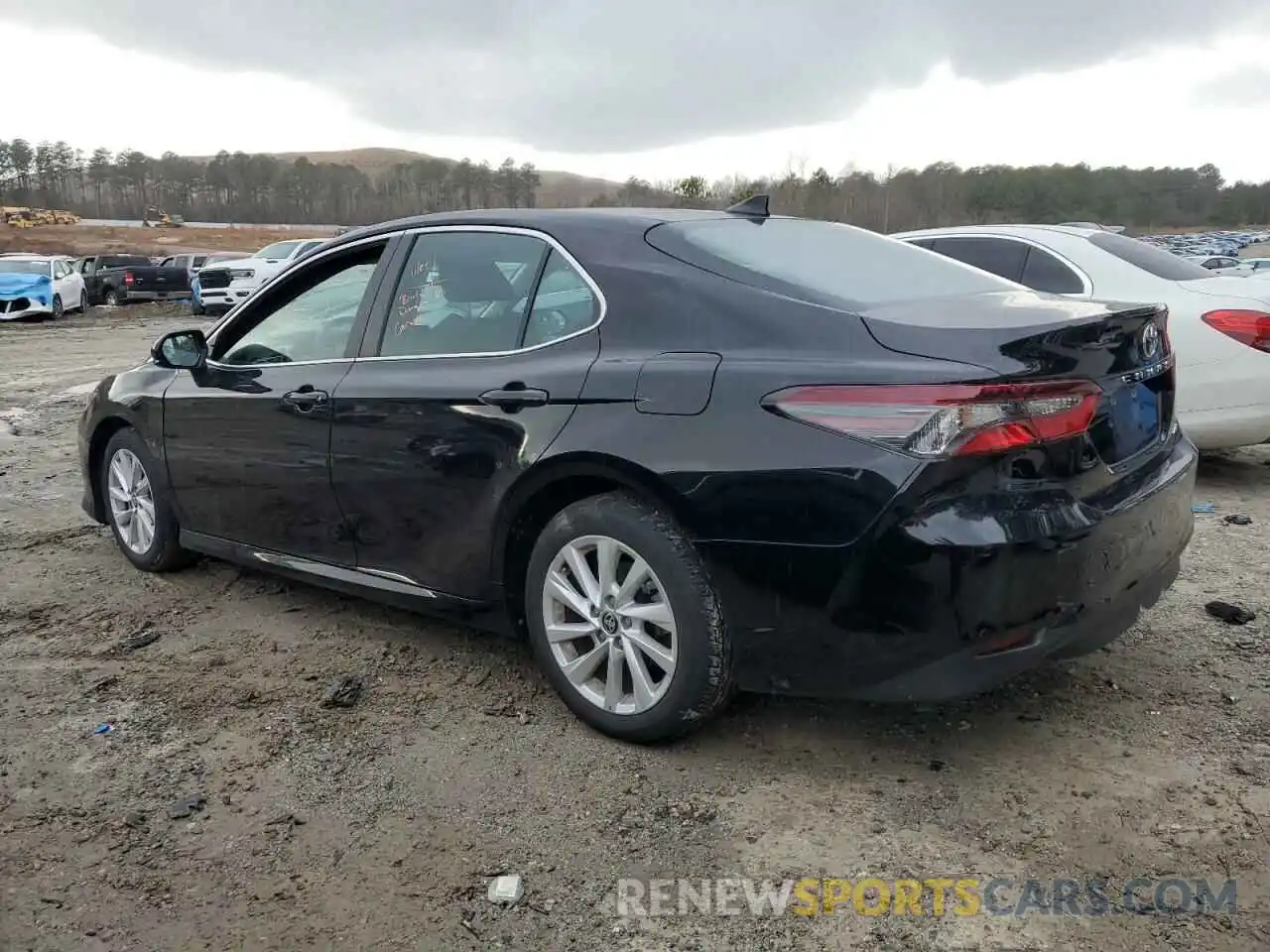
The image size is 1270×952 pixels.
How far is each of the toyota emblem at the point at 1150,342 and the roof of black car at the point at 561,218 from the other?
1367 millimetres

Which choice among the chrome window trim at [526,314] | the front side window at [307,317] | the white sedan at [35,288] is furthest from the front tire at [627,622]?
the white sedan at [35,288]

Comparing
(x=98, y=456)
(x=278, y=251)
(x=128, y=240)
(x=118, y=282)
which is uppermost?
(x=128, y=240)

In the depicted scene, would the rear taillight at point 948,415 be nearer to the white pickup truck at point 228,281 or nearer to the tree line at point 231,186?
the white pickup truck at point 228,281

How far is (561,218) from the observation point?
338 cm

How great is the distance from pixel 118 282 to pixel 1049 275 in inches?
1141

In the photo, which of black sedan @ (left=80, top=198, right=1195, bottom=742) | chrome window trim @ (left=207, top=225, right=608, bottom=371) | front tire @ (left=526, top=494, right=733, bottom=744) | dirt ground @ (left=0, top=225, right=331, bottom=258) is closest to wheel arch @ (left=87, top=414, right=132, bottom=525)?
chrome window trim @ (left=207, top=225, right=608, bottom=371)

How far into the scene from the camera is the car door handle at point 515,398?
3090 mm

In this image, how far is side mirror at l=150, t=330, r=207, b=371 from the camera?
4.37m

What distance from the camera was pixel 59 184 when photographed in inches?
4678

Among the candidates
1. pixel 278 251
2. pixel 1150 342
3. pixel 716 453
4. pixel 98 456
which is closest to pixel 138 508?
pixel 98 456

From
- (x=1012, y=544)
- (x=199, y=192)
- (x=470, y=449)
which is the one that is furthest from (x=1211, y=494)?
(x=199, y=192)

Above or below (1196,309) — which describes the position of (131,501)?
below

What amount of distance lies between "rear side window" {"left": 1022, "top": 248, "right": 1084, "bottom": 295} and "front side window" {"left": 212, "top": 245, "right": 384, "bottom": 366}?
3882mm

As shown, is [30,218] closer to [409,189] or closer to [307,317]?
[409,189]
